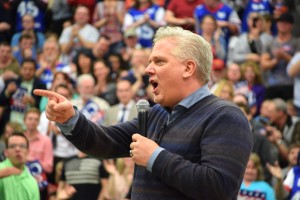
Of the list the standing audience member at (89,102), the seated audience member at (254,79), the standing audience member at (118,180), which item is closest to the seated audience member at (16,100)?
the standing audience member at (89,102)

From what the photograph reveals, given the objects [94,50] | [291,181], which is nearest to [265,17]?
[94,50]

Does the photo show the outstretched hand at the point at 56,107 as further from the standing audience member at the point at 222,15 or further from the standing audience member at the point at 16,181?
the standing audience member at the point at 222,15

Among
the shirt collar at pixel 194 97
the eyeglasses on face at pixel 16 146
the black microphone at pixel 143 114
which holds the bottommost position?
the eyeglasses on face at pixel 16 146

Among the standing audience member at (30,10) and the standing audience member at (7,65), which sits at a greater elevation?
the standing audience member at (30,10)

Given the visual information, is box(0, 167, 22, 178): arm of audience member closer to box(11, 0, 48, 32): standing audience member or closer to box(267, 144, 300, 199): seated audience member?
box(267, 144, 300, 199): seated audience member

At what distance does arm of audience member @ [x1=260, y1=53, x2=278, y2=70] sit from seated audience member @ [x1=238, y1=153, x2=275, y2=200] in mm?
3951

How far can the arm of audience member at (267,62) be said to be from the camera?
41.7 feet

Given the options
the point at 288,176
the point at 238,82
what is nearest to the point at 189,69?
the point at 288,176

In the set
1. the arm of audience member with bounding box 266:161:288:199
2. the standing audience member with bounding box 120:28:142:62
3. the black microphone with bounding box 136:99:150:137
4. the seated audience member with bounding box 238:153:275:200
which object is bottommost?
the arm of audience member with bounding box 266:161:288:199

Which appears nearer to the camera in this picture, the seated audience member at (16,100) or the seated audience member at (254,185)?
the seated audience member at (254,185)

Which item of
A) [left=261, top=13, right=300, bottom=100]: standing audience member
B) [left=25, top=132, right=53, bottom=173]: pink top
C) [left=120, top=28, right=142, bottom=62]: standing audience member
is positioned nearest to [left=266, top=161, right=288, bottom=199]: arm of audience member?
[left=25, top=132, right=53, bottom=173]: pink top

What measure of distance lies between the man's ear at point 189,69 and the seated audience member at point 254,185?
4.84m

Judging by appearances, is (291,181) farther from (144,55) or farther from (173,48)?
(173,48)

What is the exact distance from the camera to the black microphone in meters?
4.21
